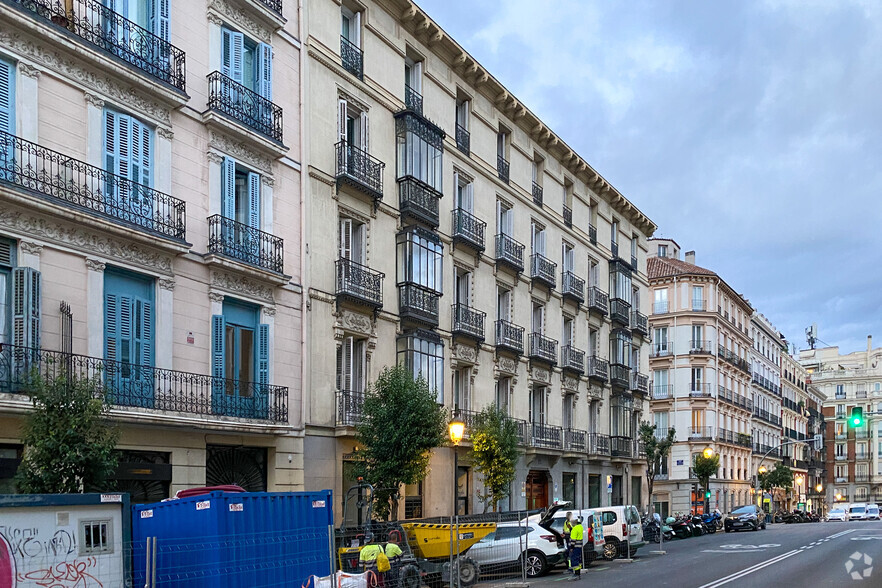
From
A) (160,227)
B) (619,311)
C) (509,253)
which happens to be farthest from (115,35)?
(619,311)

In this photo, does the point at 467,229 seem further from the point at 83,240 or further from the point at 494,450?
the point at 83,240

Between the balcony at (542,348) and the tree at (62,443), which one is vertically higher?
the balcony at (542,348)

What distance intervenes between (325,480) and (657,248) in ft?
183

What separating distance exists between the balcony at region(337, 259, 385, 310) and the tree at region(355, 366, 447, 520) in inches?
103

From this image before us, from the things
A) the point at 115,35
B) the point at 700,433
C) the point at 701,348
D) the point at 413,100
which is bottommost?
the point at 700,433

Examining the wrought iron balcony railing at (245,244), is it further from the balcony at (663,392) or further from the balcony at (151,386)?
the balcony at (663,392)

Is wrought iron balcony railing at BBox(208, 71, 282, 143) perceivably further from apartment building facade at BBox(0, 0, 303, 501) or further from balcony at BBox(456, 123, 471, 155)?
balcony at BBox(456, 123, 471, 155)

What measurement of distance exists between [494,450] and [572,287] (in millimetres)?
13067

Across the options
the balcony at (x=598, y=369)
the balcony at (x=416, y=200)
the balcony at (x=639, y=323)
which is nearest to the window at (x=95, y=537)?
the balcony at (x=416, y=200)

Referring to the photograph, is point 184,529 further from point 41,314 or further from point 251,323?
point 251,323

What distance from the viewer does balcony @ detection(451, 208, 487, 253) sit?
32.8m

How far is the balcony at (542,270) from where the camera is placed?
38469 millimetres

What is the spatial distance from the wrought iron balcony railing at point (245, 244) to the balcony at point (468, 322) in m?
9.27

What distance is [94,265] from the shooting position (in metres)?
19.1
